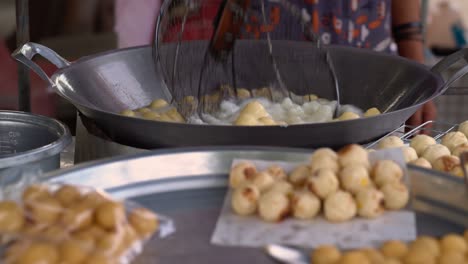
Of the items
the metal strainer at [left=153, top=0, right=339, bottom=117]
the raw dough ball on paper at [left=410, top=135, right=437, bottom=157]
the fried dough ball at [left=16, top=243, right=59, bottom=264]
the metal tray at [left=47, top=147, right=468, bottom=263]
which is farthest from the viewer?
the metal strainer at [left=153, top=0, right=339, bottom=117]

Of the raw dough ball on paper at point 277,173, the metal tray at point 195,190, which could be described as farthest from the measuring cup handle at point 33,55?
the raw dough ball on paper at point 277,173

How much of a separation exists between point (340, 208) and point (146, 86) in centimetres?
69

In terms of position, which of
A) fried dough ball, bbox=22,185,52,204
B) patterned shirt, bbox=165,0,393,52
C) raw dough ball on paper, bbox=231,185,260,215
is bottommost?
patterned shirt, bbox=165,0,393,52

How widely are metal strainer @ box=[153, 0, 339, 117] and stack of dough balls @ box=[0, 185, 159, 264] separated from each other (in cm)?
53

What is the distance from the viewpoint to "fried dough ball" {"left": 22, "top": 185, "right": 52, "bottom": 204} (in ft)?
2.28

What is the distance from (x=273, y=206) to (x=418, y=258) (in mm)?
170

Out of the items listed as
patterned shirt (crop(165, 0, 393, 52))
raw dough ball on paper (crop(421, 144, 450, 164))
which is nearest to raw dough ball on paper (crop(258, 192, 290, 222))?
raw dough ball on paper (crop(421, 144, 450, 164))

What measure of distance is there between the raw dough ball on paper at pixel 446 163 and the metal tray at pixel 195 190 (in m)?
0.16

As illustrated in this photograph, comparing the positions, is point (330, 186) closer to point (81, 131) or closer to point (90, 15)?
point (81, 131)

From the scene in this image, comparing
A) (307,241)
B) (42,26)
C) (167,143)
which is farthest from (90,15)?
(307,241)

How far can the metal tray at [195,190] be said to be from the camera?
727mm

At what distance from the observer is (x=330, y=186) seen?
792 mm

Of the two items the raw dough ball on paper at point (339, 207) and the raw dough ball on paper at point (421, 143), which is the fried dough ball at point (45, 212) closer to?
the raw dough ball on paper at point (339, 207)

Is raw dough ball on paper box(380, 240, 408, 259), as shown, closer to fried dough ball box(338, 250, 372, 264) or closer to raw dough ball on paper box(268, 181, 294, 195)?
fried dough ball box(338, 250, 372, 264)
